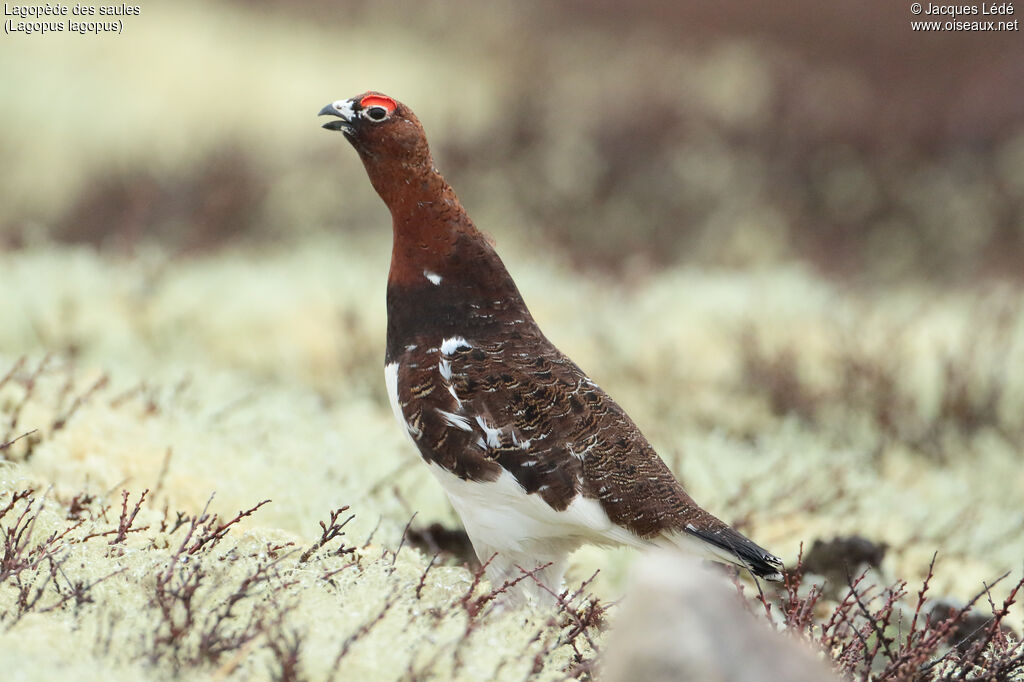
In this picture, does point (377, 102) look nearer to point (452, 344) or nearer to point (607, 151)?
point (452, 344)

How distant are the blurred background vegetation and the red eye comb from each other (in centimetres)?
555

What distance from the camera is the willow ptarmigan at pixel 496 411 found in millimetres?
2650

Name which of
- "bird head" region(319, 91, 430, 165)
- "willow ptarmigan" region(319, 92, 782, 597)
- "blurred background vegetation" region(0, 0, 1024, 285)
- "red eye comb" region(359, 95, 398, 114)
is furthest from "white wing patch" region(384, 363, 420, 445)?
"blurred background vegetation" region(0, 0, 1024, 285)

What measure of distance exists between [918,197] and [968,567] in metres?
6.24

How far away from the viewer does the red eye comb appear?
→ 115 inches

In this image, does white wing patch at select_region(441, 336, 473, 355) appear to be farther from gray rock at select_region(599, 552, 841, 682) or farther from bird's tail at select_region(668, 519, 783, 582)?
gray rock at select_region(599, 552, 841, 682)

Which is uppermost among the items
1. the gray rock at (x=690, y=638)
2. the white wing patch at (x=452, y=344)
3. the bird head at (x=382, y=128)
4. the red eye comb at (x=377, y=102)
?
the red eye comb at (x=377, y=102)

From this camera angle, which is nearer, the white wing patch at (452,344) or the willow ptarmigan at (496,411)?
the willow ptarmigan at (496,411)

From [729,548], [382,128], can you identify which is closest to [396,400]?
[382,128]

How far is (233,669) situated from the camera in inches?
77.5

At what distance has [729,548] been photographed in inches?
103

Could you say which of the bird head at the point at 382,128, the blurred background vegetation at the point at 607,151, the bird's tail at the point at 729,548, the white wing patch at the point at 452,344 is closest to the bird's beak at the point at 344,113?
the bird head at the point at 382,128

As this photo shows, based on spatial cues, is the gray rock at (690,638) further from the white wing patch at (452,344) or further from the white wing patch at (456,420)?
the white wing patch at (452,344)

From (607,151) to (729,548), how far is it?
25.2ft
